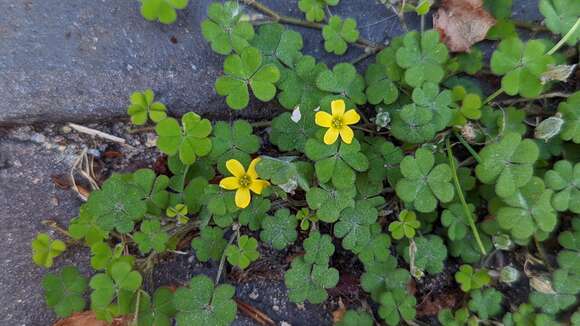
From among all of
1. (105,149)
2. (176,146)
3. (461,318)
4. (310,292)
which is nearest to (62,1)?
(105,149)

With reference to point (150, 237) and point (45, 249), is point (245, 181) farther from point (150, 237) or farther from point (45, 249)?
point (45, 249)

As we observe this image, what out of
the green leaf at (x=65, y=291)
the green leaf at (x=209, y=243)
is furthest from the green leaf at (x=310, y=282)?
the green leaf at (x=65, y=291)

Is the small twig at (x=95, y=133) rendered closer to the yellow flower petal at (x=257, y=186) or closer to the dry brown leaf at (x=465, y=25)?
the yellow flower petal at (x=257, y=186)

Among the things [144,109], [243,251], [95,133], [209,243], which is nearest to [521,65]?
[243,251]

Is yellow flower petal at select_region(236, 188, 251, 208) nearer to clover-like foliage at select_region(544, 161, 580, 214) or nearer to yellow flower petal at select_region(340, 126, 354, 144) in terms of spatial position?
yellow flower petal at select_region(340, 126, 354, 144)

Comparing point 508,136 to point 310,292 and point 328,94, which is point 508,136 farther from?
point 310,292

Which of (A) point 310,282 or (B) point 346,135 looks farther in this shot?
(A) point 310,282

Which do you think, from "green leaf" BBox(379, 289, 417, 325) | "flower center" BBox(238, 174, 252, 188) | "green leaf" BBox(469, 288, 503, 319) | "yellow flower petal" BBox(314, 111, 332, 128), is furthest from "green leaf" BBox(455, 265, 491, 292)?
"flower center" BBox(238, 174, 252, 188)
